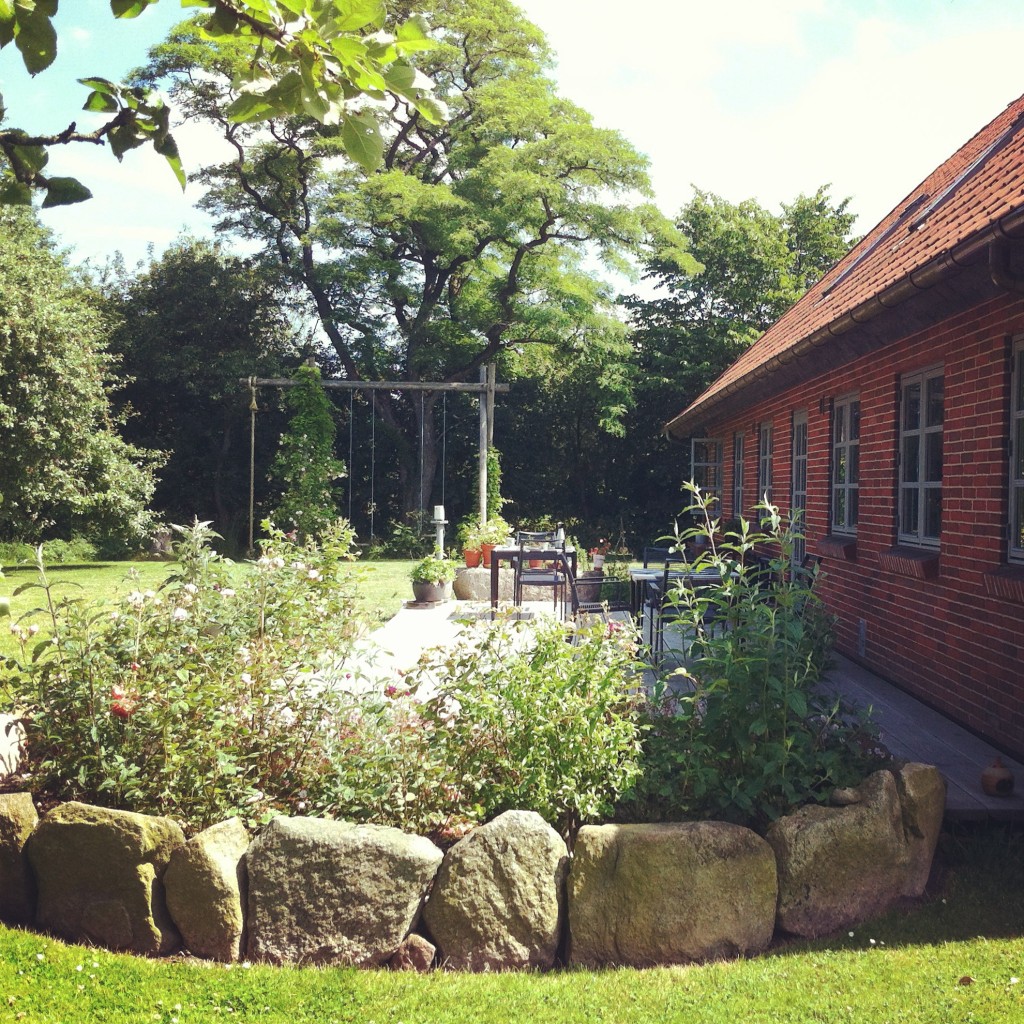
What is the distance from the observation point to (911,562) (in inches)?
239

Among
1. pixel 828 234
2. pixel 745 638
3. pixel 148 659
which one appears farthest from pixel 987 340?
pixel 828 234

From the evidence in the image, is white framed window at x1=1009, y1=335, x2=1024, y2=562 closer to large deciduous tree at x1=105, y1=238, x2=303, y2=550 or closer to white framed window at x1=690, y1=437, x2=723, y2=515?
white framed window at x1=690, y1=437, x2=723, y2=515

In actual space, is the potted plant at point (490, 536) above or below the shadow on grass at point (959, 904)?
above

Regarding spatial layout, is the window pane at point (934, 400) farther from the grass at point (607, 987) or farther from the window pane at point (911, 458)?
the grass at point (607, 987)

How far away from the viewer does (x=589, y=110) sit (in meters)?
22.2

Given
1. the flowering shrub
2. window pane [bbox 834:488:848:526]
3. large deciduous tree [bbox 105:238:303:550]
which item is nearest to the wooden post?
large deciduous tree [bbox 105:238:303:550]

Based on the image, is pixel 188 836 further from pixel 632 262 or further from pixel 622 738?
pixel 632 262

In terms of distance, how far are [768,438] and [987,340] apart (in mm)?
6230

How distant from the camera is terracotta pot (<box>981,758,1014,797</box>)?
4.09 m

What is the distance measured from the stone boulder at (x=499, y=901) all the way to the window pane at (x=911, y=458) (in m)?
4.31

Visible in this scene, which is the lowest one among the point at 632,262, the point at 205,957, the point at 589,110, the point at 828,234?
the point at 205,957

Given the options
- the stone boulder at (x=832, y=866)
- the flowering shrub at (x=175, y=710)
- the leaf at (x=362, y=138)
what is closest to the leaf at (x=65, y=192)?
the leaf at (x=362, y=138)

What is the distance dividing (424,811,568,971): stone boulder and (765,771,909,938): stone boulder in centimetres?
75

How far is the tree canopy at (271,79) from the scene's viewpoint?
1.61 metres
